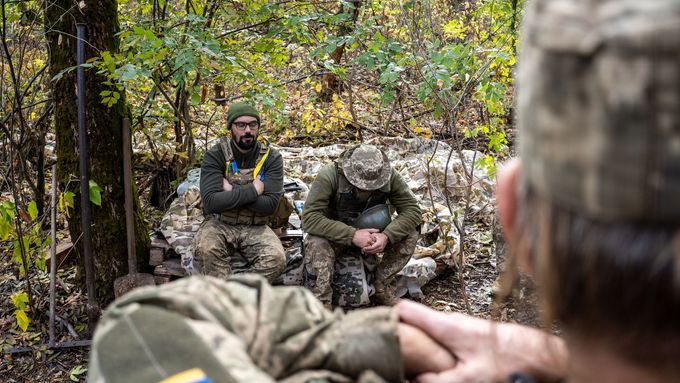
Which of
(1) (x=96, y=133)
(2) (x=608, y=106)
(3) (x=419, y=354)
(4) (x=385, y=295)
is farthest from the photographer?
(4) (x=385, y=295)

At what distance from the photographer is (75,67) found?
4.59m

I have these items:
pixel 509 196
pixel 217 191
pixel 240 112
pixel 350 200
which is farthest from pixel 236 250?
pixel 509 196

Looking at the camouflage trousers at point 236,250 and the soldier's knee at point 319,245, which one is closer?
the camouflage trousers at point 236,250

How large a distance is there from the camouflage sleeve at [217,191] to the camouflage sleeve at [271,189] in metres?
0.09

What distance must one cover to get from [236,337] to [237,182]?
15.4 ft

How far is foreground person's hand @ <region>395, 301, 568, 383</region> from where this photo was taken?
100cm

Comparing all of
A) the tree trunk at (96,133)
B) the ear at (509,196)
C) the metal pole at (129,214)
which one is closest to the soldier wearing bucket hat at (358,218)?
the metal pole at (129,214)

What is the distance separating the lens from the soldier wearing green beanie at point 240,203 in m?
5.33

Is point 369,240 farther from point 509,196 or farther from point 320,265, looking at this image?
point 509,196

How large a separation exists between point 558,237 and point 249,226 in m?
5.11

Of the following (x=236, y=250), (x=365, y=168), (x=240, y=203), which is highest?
(x=365, y=168)

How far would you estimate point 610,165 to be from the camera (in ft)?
1.80

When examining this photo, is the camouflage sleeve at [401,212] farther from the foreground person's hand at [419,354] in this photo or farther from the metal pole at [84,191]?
the foreground person's hand at [419,354]

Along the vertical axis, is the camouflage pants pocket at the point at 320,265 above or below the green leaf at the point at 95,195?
below
